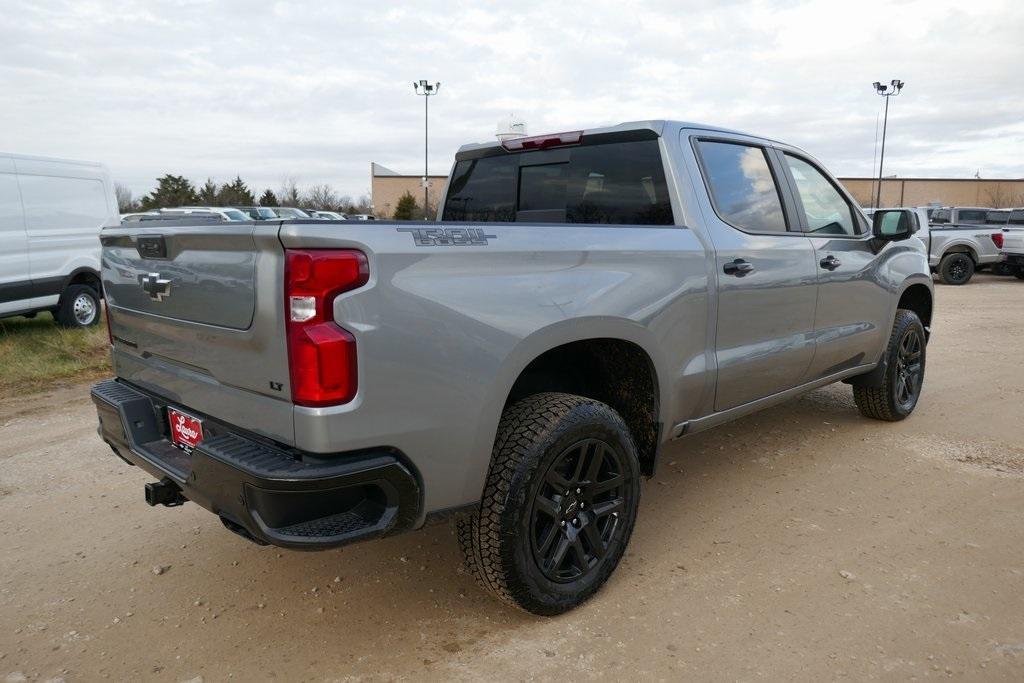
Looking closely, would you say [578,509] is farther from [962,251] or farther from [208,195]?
[208,195]

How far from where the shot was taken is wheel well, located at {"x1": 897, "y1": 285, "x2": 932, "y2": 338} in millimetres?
5191

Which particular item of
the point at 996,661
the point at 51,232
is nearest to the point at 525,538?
the point at 996,661

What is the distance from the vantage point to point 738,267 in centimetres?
340

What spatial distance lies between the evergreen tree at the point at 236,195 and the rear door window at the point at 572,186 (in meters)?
49.4

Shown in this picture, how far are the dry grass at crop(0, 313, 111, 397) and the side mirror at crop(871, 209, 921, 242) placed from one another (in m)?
6.25

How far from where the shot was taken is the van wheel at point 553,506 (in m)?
2.50

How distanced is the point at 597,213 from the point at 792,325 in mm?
1228

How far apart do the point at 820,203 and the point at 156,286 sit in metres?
3.53

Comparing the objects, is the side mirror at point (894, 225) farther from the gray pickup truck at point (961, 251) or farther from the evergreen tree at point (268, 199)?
the evergreen tree at point (268, 199)

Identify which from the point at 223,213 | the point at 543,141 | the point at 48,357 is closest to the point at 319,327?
the point at 543,141

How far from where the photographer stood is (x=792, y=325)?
12.6ft

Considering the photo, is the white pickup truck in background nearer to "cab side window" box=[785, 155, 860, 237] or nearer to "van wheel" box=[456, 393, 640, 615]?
"cab side window" box=[785, 155, 860, 237]

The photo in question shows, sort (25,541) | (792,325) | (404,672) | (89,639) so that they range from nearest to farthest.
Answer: (404,672), (89,639), (25,541), (792,325)

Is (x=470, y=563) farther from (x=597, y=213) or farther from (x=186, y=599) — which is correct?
(x=597, y=213)
